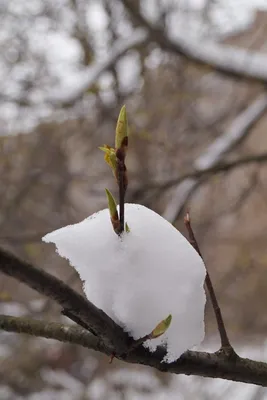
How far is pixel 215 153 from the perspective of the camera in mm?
2082

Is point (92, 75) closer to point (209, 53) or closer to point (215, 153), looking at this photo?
point (209, 53)

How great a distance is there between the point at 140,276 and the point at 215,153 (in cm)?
175

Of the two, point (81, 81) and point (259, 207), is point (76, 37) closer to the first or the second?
point (81, 81)

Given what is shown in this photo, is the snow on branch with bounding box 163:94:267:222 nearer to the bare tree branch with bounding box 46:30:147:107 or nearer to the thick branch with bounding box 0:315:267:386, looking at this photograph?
the bare tree branch with bounding box 46:30:147:107

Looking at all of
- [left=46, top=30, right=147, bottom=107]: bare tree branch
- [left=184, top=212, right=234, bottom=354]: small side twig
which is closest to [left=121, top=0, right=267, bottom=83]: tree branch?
[left=46, top=30, right=147, bottom=107]: bare tree branch

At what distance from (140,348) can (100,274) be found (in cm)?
8

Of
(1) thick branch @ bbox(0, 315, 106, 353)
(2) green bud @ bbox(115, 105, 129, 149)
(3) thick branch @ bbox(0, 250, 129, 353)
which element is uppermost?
(2) green bud @ bbox(115, 105, 129, 149)

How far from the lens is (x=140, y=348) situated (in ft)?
1.32

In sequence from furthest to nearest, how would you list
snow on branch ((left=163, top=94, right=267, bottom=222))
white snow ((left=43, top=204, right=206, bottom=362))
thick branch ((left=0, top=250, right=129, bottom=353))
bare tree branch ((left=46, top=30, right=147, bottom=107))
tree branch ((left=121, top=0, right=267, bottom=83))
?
bare tree branch ((left=46, top=30, right=147, bottom=107)) → tree branch ((left=121, top=0, right=267, bottom=83)) → snow on branch ((left=163, top=94, right=267, bottom=222)) → white snow ((left=43, top=204, right=206, bottom=362)) → thick branch ((left=0, top=250, right=129, bottom=353))

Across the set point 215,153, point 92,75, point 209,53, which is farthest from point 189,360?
point 92,75

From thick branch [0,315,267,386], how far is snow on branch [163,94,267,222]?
4.14 ft

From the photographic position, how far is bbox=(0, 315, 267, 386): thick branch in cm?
43

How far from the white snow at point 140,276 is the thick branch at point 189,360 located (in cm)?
2

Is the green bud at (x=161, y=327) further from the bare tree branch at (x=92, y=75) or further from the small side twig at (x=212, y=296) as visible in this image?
the bare tree branch at (x=92, y=75)
